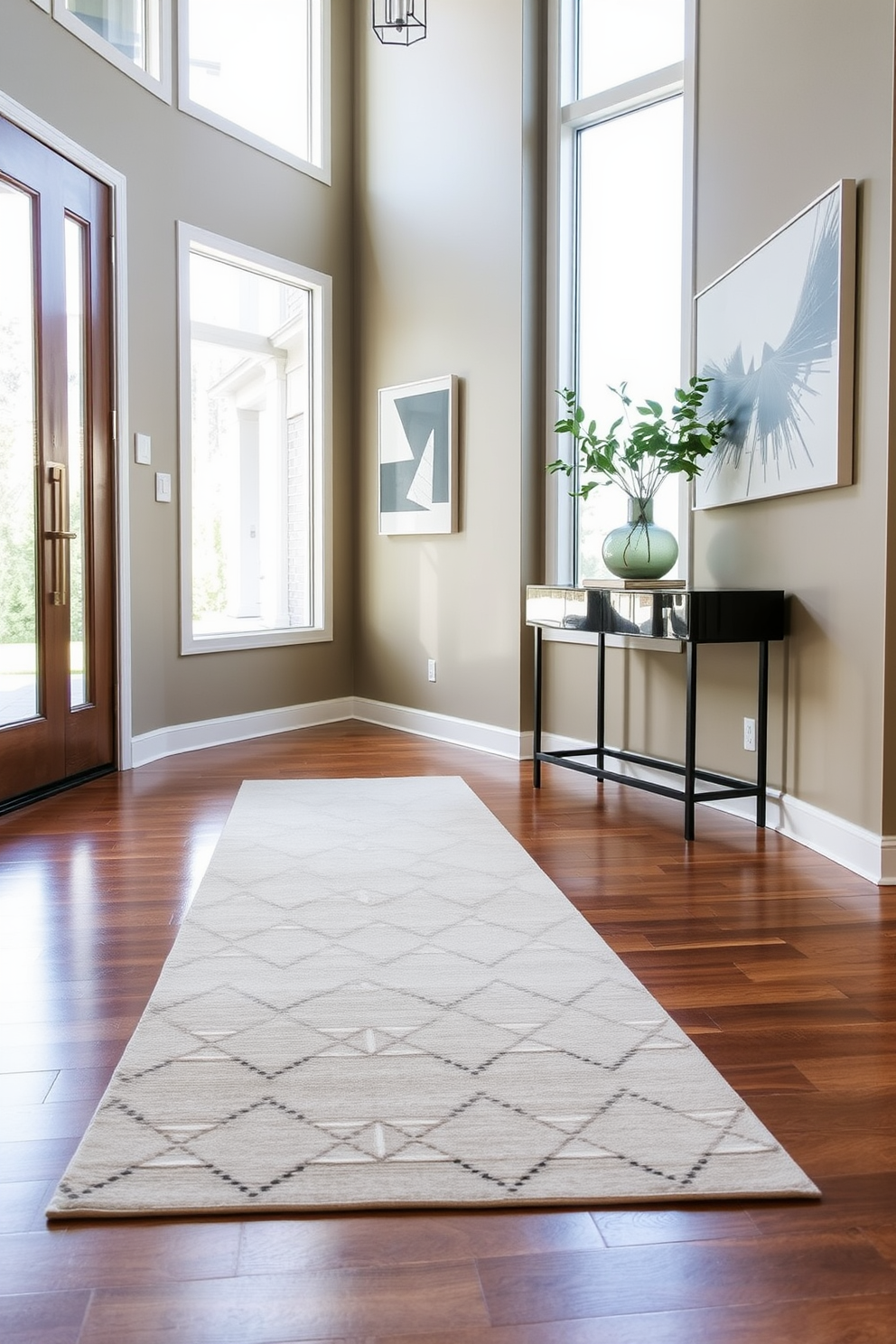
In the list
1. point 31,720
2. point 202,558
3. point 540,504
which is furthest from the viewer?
point 202,558

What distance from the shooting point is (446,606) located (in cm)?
518

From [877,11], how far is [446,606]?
301cm

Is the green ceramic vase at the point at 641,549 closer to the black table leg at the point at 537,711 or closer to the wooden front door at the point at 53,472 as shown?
the black table leg at the point at 537,711

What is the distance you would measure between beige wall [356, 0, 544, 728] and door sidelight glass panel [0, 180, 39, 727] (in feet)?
6.38

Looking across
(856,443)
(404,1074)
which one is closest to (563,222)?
(856,443)

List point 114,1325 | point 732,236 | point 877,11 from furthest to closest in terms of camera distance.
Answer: point 732,236, point 877,11, point 114,1325

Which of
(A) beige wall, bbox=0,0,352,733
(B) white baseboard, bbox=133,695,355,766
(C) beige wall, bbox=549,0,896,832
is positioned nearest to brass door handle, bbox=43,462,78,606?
(A) beige wall, bbox=0,0,352,733

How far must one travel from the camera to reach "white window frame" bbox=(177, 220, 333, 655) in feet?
15.8

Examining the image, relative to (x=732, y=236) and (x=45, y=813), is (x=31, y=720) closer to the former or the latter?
(x=45, y=813)


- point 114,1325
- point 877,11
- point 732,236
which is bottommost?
point 114,1325

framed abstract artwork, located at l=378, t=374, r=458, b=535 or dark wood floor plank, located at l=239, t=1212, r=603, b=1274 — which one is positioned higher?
framed abstract artwork, located at l=378, t=374, r=458, b=535

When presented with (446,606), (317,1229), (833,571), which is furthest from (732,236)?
(317,1229)

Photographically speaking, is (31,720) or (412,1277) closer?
(412,1277)

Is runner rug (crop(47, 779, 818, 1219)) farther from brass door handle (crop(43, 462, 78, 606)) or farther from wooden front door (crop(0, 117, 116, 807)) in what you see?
brass door handle (crop(43, 462, 78, 606))
